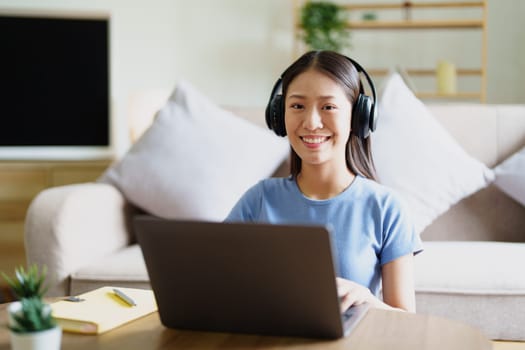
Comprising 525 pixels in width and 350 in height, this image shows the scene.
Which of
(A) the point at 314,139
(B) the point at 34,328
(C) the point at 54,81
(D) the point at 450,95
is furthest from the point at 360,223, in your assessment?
(D) the point at 450,95

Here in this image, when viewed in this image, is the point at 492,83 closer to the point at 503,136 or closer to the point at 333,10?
the point at 333,10

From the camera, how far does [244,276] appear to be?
932 millimetres

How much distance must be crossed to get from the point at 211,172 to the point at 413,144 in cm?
63

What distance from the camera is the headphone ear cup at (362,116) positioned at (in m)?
1.34

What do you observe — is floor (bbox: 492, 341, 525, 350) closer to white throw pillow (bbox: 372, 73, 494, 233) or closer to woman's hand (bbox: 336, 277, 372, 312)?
white throw pillow (bbox: 372, 73, 494, 233)

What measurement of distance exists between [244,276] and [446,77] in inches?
134

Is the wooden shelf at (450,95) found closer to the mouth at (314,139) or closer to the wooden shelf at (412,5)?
the wooden shelf at (412,5)

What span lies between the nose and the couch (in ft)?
2.46

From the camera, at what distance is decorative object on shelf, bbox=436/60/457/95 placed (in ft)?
13.4

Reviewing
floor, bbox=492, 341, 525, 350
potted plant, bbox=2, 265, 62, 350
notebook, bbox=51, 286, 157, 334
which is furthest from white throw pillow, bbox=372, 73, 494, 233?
potted plant, bbox=2, 265, 62, 350

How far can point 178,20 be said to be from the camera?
4453mm

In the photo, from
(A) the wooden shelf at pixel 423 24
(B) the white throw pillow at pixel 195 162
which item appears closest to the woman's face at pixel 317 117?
(B) the white throw pillow at pixel 195 162

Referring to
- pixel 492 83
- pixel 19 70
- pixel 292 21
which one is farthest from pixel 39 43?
pixel 492 83

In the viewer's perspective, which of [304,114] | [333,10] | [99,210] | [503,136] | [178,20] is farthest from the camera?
[178,20]
